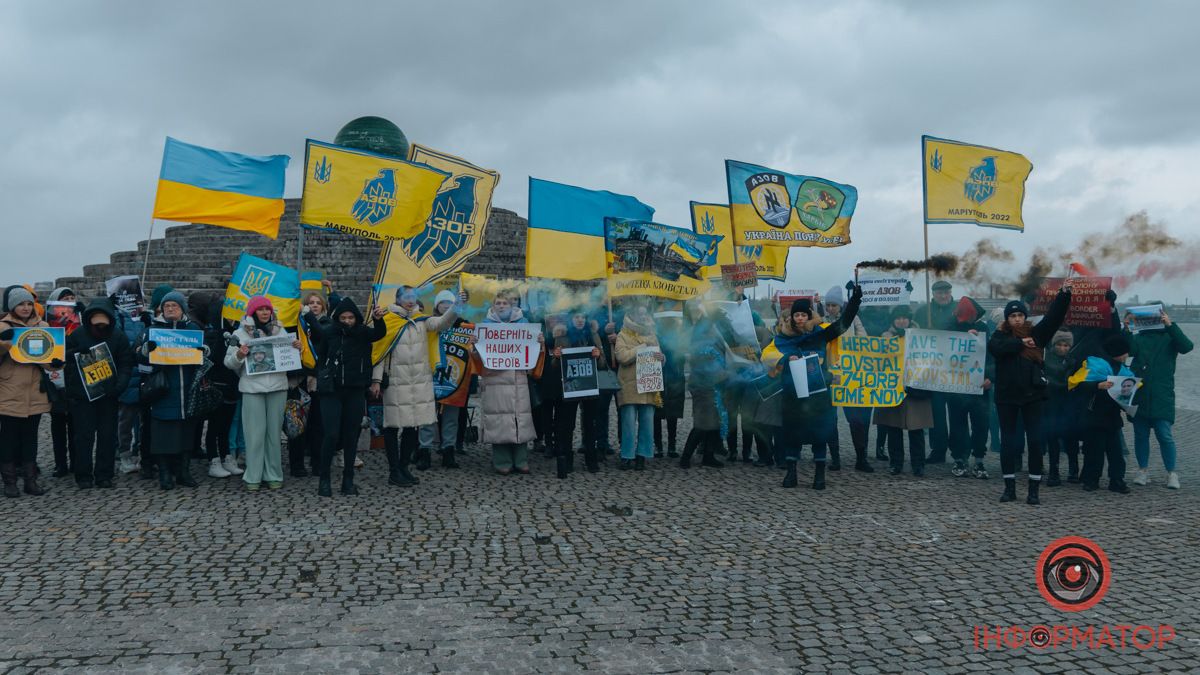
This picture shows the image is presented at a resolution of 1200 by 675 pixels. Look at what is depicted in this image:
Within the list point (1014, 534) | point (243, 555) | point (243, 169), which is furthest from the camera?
point (243, 169)

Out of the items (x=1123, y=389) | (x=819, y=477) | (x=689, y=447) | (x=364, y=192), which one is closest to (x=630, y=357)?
(x=689, y=447)

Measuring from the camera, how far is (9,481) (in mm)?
7320

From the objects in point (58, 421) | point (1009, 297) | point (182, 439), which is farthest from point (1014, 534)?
point (58, 421)

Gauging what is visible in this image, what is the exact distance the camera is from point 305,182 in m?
8.57

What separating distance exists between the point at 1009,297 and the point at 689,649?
236 inches

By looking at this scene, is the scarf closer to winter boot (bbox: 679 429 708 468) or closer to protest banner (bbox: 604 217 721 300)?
protest banner (bbox: 604 217 721 300)

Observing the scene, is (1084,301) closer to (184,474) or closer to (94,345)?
(184,474)

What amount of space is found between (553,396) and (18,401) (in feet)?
16.4

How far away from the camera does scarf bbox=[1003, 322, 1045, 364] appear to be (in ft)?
24.8

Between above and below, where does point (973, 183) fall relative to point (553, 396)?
above

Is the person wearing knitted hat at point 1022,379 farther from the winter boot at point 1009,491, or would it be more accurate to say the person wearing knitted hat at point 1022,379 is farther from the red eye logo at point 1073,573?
the red eye logo at point 1073,573

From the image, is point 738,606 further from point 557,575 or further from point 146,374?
point 146,374

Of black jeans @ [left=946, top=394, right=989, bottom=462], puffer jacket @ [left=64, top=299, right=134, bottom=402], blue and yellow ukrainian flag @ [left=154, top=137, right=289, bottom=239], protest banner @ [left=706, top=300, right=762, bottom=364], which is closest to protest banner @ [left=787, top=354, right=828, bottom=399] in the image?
protest banner @ [left=706, top=300, right=762, bottom=364]

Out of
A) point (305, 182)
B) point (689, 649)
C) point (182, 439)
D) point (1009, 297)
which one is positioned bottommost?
point (689, 649)
